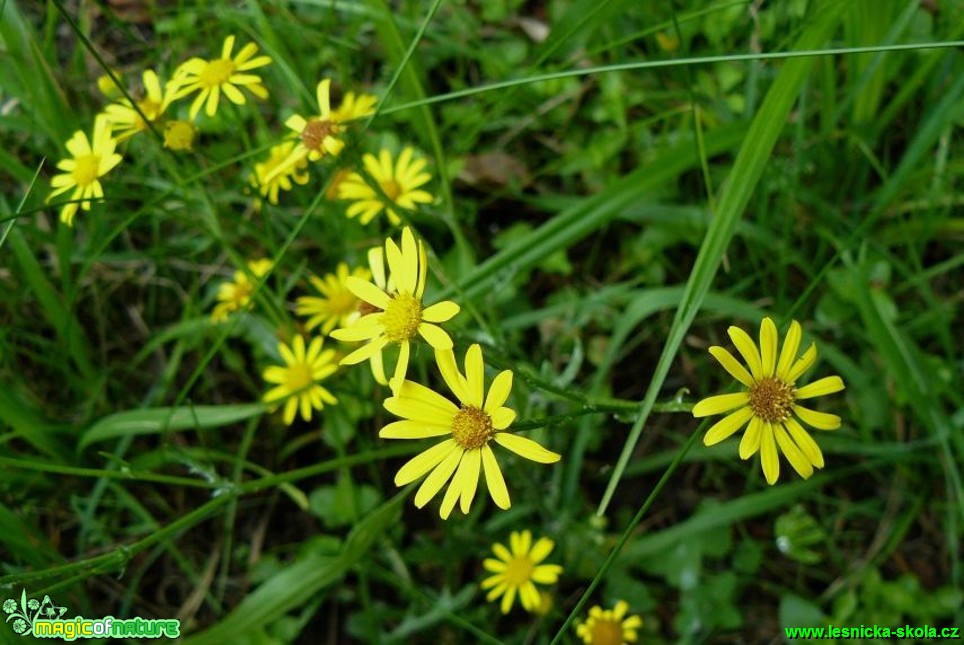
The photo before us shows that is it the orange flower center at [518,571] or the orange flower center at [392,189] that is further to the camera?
the orange flower center at [392,189]

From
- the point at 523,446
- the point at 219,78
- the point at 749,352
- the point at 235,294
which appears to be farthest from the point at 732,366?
the point at 235,294

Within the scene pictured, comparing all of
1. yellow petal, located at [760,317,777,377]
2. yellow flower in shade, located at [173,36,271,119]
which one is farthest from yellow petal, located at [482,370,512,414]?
yellow flower in shade, located at [173,36,271,119]

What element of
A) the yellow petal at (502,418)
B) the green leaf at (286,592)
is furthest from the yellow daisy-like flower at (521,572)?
the yellow petal at (502,418)

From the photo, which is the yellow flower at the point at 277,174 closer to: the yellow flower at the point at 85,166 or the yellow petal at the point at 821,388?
the yellow flower at the point at 85,166

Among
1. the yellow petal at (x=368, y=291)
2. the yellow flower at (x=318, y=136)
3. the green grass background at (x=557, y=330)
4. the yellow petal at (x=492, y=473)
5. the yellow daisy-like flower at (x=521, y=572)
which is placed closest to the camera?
the yellow petal at (x=492, y=473)

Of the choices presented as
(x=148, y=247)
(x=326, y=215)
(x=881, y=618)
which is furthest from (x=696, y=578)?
(x=148, y=247)

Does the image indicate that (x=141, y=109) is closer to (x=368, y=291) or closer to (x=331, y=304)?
Result: (x=331, y=304)

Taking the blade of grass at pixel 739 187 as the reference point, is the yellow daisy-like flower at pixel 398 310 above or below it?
below

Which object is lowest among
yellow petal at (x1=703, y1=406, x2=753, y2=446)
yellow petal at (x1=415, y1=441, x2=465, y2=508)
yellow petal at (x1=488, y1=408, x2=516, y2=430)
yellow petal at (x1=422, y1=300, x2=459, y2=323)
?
yellow petal at (x1=415, y1=441, x2=465, y2=508)

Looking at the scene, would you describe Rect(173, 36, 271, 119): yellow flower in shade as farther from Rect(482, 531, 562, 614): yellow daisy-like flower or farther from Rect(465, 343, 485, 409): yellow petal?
Rect(482, 531, 562, 614): yellow daisy-like flower
